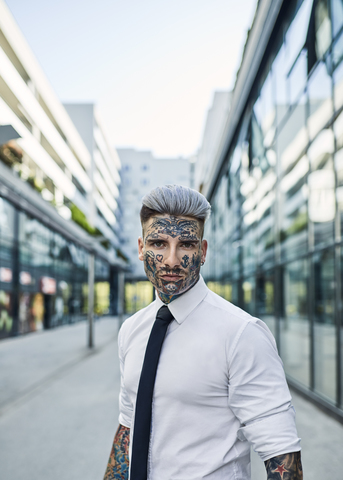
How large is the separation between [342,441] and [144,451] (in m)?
4.87

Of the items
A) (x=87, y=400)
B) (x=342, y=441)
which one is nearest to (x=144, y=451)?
(x=342, y=441)

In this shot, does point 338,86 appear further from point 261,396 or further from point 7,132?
point 261,396

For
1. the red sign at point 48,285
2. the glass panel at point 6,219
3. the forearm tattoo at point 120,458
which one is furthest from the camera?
the red sign at point 48,285

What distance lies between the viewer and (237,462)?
151cm

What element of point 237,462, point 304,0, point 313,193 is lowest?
point 237,462

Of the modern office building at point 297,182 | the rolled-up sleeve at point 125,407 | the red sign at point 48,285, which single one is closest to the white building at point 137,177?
the red sign at point 48,285

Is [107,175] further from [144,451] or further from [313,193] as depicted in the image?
[144,451]

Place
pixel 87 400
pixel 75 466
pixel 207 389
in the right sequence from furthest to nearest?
pixel 87 400 → pixel 75 466 → pixel 207 389

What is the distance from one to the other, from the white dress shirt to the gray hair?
1.12 feet

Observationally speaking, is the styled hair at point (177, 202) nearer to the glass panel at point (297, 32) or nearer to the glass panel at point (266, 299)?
the glass panel at point (297, 32)

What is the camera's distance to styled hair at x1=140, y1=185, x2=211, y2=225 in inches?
65.7

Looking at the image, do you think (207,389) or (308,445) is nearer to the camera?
(207,389)

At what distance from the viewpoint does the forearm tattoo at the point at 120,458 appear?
1789 mm

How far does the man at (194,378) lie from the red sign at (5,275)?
18018 millimetres
